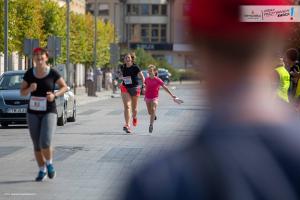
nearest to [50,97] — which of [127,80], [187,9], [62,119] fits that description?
[127,80]

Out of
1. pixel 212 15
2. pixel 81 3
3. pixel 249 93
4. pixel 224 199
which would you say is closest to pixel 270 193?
pixel 224 199

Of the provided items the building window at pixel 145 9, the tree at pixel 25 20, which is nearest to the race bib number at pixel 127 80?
the tree at pixel 25 20

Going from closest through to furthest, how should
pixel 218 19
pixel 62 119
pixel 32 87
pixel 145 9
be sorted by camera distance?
pixel 218 19 < pixel 32 87 < pixel 62 119 < pixel 145 9

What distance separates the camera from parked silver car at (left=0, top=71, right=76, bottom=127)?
2377 centimetres

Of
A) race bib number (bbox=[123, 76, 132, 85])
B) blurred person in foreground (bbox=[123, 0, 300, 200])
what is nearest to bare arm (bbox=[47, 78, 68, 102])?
race bib number (bbox=[123, 76, 132, 85])

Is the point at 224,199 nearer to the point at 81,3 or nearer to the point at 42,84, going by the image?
the point at 42,84

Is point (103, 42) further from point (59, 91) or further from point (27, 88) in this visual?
point (27, 88)

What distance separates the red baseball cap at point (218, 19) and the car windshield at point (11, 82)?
2217 cm

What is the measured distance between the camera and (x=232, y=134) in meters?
2.46

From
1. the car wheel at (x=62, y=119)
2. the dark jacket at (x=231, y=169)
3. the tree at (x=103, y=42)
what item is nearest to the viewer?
the dark jacket at (x=231, y=169)

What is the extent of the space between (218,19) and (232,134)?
0.31 m

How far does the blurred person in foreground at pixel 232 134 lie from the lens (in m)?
2.42

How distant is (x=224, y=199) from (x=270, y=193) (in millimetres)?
112

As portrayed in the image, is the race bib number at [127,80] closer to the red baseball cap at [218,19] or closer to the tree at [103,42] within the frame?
the red baseball cap at [218,19]
